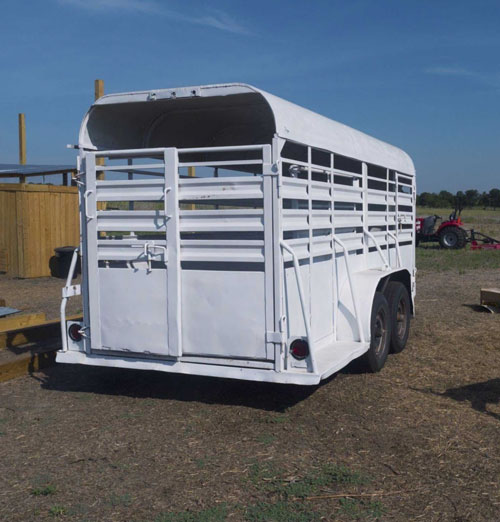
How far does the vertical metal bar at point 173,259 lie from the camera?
541 cm

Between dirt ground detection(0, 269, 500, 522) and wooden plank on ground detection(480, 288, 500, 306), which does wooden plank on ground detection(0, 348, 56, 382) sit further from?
wooden plank on ground detection(480, 288, 500, 306)

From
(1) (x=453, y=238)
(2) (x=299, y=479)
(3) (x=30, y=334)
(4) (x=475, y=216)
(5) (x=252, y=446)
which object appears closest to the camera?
(2) (x=299, y=479)

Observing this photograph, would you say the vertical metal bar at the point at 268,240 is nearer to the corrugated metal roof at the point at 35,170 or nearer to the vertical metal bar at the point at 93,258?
the vertical metal bar at the point at 93,258

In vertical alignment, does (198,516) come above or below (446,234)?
below

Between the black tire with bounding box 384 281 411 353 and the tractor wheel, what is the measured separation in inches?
638

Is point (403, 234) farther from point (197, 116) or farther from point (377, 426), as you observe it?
point (377, 426)

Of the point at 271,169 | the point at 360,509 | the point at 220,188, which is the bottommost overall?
the point at 360,509

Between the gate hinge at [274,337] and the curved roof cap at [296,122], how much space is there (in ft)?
5.04

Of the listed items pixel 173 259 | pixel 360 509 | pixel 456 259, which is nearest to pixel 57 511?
pixel 360 509

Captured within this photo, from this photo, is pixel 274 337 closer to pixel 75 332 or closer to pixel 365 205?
pixel 75 332

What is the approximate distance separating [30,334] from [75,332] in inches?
82.4

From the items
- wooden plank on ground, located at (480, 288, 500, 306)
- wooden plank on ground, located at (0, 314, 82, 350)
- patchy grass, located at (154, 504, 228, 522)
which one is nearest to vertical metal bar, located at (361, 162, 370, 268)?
wooden plank on ground, located at (0, 314, 82, 350)

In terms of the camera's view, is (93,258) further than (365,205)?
No

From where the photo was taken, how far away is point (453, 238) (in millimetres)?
23484
